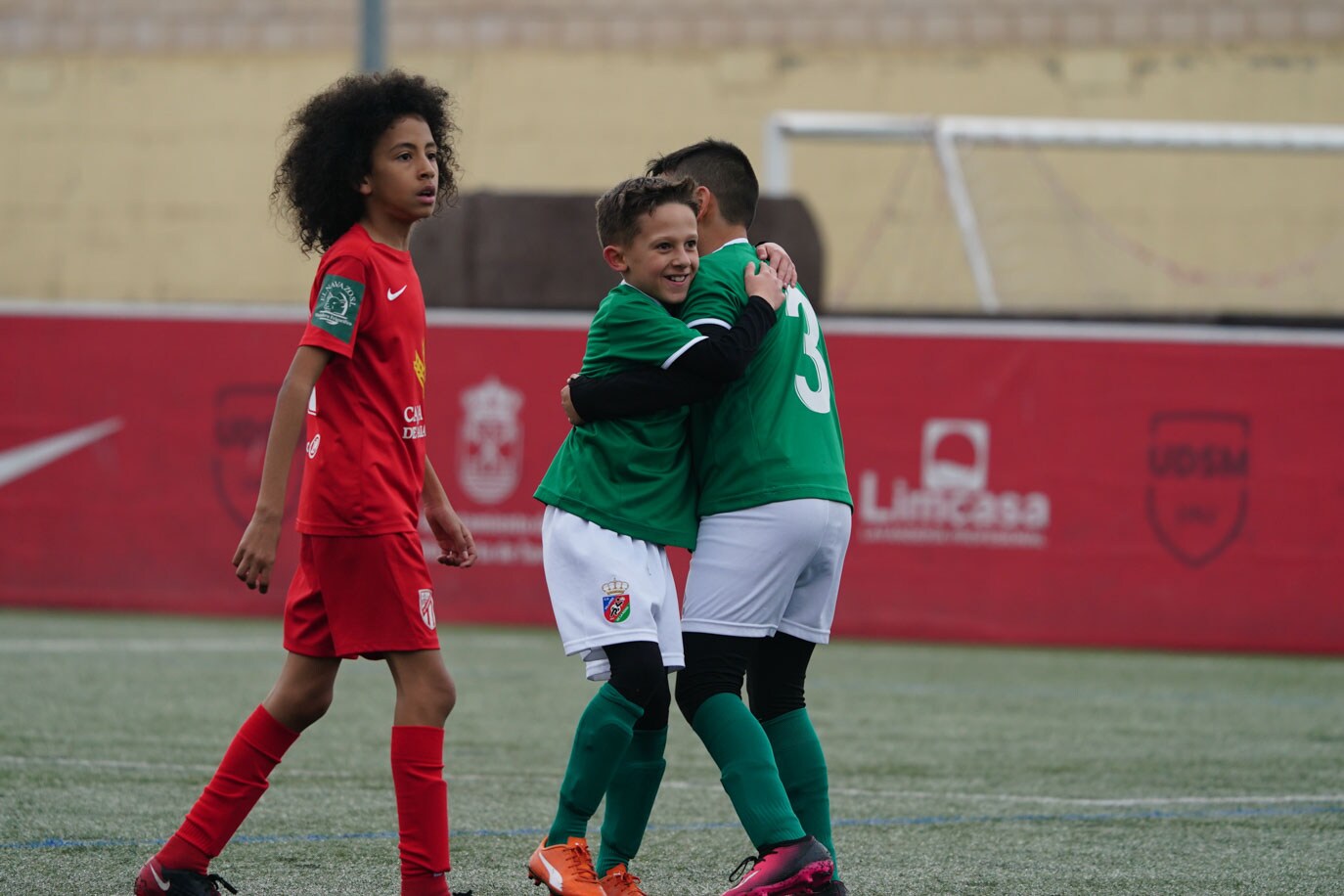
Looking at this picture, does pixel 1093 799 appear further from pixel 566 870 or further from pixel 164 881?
pixel 164 881

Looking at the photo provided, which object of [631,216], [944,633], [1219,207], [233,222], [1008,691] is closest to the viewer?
[631,216]

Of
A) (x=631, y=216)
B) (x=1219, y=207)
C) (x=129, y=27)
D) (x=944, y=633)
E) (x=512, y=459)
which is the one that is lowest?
(x=944, y=633)

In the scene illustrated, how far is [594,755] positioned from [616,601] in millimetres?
349

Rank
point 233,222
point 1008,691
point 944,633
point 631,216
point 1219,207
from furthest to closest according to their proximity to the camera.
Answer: point 233,222
point 1219,207
point 944,633
point 1008,691
point 631,216

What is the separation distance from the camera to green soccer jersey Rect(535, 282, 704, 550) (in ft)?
14.5

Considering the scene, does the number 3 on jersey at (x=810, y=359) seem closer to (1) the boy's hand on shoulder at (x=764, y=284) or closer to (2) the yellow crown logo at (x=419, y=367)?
(1) the boy's hand on shoulder at (x=764, y=284)

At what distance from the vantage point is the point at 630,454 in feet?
14.6

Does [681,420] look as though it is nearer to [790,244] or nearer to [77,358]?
[790,244]

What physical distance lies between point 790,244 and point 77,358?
4.28 metres

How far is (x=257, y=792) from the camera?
4.43m

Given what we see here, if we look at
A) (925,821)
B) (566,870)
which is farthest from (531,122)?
(566,870)

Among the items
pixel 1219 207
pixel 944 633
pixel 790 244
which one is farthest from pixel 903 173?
pixel 944 633

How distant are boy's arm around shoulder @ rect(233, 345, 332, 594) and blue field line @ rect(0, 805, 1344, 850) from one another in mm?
1262

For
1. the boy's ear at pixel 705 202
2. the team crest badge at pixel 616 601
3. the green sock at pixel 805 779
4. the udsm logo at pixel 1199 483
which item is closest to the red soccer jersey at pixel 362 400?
the team crest badge at pixel 616 601
